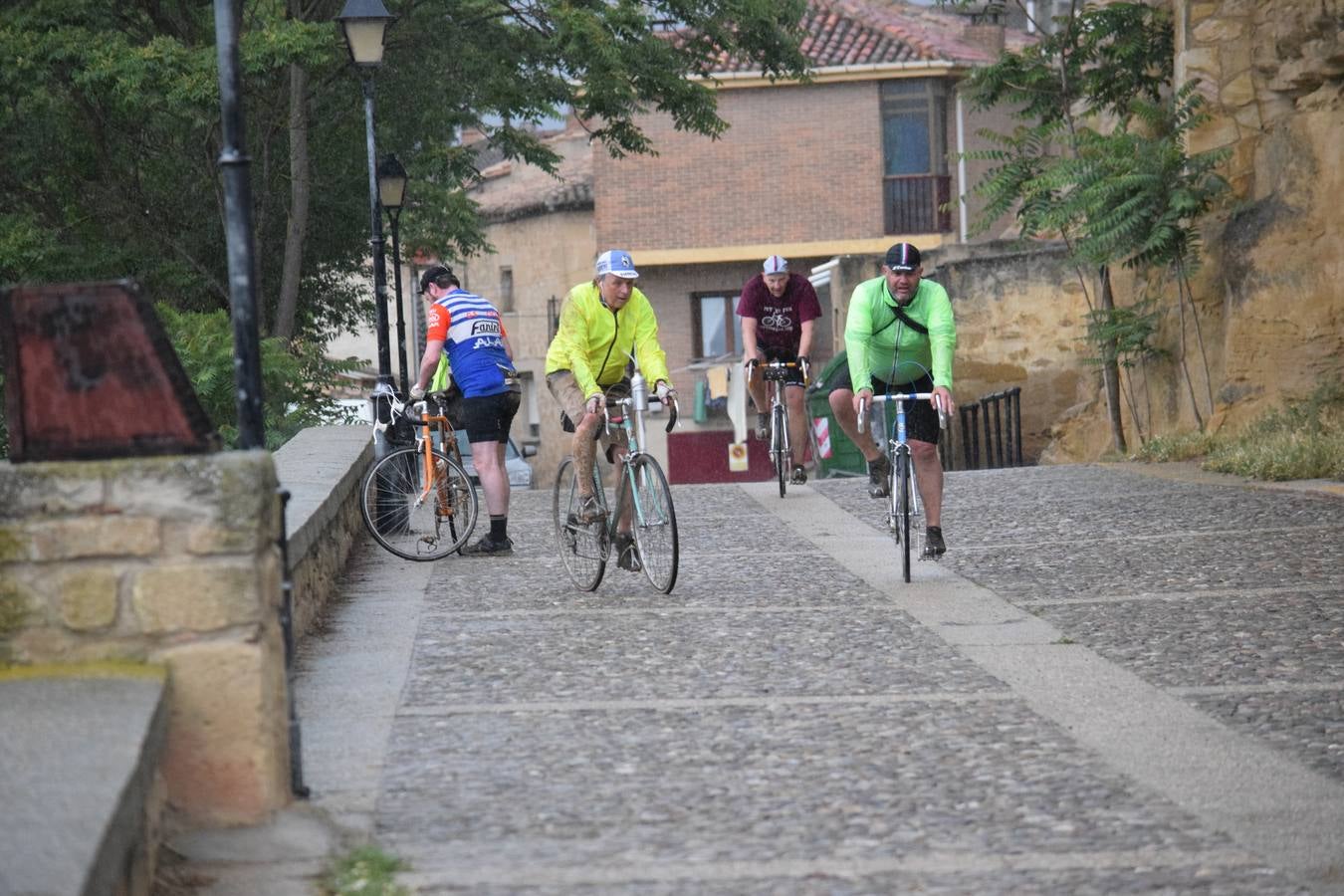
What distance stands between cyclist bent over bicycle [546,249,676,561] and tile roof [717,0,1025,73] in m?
27.7

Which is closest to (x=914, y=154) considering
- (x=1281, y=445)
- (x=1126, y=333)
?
(x=1126, y=333)

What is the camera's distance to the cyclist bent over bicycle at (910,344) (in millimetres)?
9484

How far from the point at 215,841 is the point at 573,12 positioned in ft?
57.6

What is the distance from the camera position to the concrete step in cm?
342

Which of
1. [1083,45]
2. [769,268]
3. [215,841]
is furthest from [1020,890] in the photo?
[1083,45]

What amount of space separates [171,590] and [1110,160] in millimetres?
13031

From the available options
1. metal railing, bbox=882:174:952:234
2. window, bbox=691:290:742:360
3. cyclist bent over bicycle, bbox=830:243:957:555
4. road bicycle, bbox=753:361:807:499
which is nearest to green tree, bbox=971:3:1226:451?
road bicycle, bbox=753:361:807:499

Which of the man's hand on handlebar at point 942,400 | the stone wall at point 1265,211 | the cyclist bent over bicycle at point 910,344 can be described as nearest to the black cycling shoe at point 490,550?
the cyclist bent over bicycle at point 910,344

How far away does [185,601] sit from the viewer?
15.4 feet

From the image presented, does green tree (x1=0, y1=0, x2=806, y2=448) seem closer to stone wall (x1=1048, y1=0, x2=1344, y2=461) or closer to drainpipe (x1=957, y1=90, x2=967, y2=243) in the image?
stone wall (x1=1048, y1=0, x2=1344, y2=461)

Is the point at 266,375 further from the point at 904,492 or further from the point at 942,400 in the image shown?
the point at 942,400

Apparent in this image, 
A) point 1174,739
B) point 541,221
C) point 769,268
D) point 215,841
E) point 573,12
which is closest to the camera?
point 215,841

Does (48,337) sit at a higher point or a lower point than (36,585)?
higher

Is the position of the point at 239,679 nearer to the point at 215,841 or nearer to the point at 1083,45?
the point at 215,841
